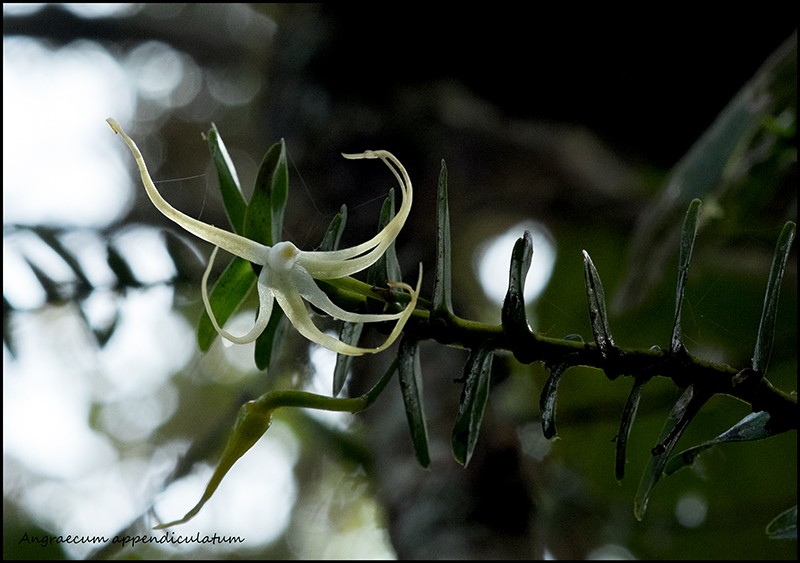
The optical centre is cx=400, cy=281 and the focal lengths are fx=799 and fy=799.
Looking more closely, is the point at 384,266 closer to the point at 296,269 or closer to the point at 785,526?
the point at 296,269

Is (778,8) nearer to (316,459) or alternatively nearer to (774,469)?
(774,469)

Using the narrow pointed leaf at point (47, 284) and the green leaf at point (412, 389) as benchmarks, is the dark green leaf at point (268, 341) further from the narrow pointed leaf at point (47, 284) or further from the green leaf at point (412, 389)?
the narrow pointed leaf at point (47, 284)

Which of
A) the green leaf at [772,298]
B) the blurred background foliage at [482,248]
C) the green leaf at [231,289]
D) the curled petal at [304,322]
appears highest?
the green leaf at [772,298]

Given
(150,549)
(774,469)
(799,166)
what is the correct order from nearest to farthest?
(799,166), (150,549), (774,469)

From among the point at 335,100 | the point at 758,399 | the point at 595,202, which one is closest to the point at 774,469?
the point at 595,202

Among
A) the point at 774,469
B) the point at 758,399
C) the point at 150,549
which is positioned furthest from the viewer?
the point at 774,469

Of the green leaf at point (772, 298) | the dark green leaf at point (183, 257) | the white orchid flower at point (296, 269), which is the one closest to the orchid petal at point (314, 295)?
the white orchid flower at point (296, 269)
